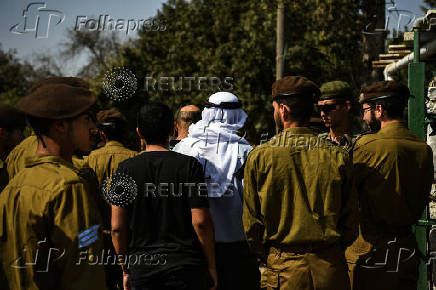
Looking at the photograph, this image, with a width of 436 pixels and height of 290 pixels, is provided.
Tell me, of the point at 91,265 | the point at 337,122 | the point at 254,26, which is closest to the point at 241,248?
the point at 91,265

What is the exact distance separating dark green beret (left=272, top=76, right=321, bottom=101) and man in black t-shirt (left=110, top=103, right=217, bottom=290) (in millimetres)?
700

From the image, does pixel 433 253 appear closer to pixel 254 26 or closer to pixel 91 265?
pixel 91 265

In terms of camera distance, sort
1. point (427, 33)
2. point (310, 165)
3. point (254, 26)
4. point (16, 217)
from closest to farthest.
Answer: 1. point (16, 217)
2. point (310, 165)
3. point (427, 33)
4. point (254, 26)

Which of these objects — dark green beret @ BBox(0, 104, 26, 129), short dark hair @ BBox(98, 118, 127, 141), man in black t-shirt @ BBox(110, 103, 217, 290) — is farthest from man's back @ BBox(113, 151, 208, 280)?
short dark hair @ BBox(98, 118, 127, 141)

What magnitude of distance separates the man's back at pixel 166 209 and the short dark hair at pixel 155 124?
0.17 meters

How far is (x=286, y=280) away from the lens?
10.0 feet

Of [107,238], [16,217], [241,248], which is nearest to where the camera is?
[16,217]

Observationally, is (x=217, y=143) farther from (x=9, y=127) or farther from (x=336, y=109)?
(x=336, y=109)

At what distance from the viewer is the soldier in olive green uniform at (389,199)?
3.49 m

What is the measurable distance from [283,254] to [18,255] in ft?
5.20

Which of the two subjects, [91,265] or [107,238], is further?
[107,238]

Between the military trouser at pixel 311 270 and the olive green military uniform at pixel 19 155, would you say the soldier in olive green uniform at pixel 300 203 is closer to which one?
the military trouser at pixel 311 270

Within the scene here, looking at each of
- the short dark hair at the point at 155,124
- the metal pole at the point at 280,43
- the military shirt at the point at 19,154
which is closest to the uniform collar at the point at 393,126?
the short dark hair at the point at 155,124

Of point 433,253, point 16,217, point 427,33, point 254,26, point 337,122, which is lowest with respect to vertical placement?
point 433,253
